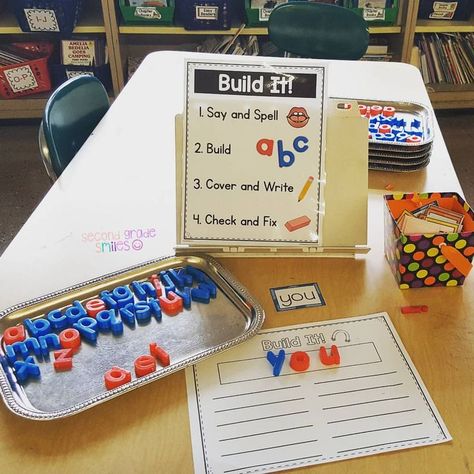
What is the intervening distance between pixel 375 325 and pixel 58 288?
18.4 inches

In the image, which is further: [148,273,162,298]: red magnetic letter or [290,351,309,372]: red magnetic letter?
[148,273,162,298]: red magnetic letter

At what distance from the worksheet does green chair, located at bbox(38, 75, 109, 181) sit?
28.3 inches

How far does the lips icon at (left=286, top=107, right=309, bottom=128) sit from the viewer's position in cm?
87

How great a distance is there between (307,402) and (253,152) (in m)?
0.37

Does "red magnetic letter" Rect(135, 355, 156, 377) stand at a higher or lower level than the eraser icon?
lower

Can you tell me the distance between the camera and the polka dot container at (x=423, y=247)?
2.77 ft

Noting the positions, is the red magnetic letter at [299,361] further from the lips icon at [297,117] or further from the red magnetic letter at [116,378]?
the lips icon at [297,117]

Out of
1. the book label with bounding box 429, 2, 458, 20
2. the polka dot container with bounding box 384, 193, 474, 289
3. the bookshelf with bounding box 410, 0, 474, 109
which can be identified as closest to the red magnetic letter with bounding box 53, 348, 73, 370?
the polka dot container with bounding box 384, 193, 474, 289

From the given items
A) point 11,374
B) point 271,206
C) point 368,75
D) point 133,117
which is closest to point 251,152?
point 271,206

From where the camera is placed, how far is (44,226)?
1.03m

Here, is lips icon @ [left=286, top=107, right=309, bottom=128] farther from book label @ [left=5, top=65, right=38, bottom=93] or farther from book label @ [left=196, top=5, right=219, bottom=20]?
book label @ [left=5, top=65, right=38, bottom=93]

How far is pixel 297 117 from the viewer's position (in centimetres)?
87

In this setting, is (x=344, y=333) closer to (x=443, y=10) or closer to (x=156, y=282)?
(x=156, y=282)

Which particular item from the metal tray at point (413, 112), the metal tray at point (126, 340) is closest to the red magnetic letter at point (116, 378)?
the metal tray at point (126, 340)
